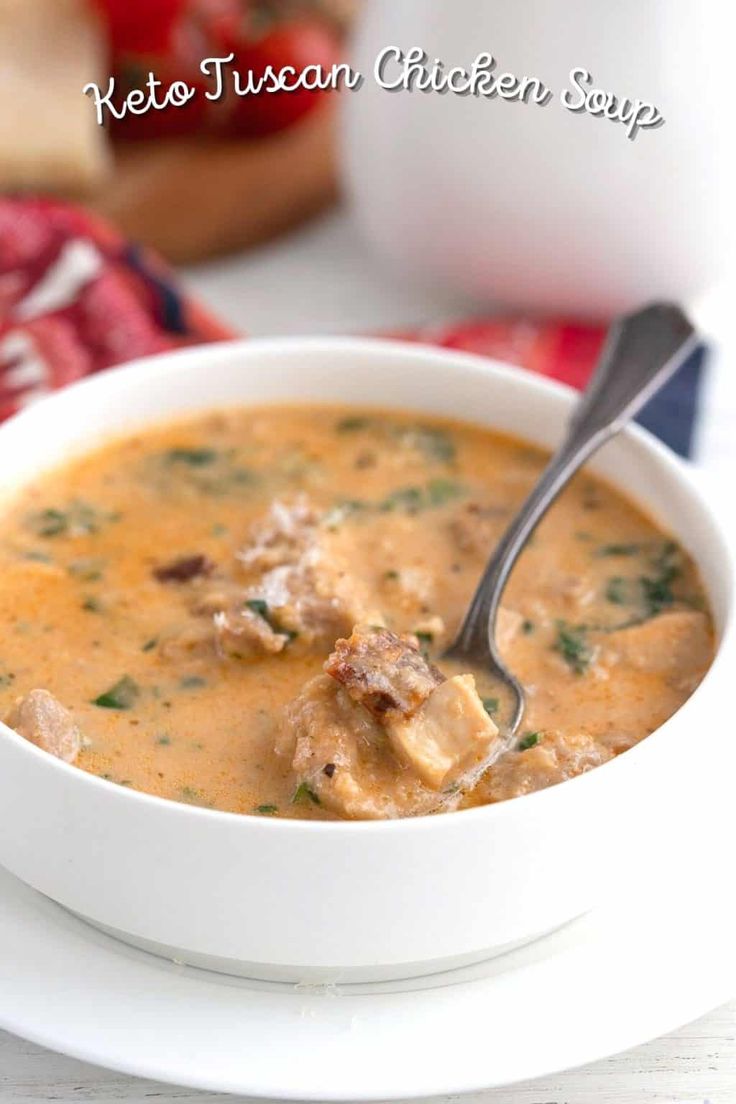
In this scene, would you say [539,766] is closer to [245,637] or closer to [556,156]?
[245,637]

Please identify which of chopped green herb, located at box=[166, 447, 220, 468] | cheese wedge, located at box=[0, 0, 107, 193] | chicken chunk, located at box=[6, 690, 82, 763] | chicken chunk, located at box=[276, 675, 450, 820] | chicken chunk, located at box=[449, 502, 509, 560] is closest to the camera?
chicken chunk, located at box=[276, 675, 450, 820]

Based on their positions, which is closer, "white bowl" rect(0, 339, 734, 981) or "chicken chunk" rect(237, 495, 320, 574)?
"white bowl" rect(0, 339, 734, 981)

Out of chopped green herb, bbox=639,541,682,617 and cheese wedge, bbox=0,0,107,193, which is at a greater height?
cheese wedge, bbox=0,0,107,193

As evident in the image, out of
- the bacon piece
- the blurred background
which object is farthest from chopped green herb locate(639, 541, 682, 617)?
the blurred background

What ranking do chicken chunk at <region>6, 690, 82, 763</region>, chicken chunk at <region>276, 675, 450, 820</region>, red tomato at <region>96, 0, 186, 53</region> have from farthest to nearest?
1. red tomato at <region>96, 0, 186, 53</region>
2. chicken chunk at <region>6, 690, 82, 763</region>
3. chicken chunk at <region>276, 675, 450, 820</region>

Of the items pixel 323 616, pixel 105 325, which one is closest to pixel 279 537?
pixel 323 616

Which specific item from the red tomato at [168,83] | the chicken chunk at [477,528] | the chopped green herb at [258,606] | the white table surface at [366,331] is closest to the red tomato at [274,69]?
the red tomato at [168,83]

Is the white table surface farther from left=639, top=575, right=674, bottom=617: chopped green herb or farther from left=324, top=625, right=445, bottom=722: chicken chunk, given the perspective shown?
left=324, top=625, right=445, bottom=722: chicken chunk

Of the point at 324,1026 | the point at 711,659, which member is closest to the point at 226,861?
the point at 324,1026

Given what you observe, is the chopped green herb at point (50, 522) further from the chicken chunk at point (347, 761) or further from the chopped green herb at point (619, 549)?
the chopped green herb at point (619, 549)

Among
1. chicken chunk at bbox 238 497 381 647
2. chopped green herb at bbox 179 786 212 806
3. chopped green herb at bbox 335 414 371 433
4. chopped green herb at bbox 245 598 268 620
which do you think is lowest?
chopped green herb at bbox 179 786 212 806
